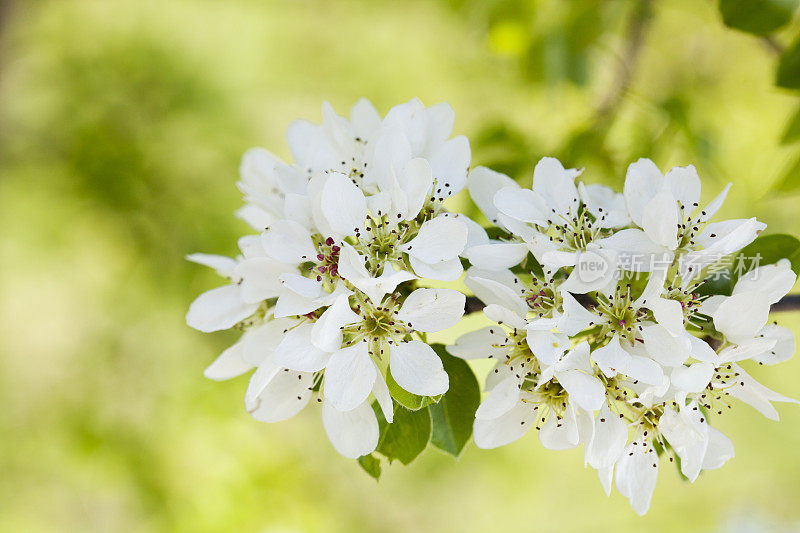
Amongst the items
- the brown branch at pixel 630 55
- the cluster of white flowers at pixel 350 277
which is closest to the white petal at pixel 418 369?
the cluster of white flowers at pixel 350 277

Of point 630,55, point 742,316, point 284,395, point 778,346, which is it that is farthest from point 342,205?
point 630,55

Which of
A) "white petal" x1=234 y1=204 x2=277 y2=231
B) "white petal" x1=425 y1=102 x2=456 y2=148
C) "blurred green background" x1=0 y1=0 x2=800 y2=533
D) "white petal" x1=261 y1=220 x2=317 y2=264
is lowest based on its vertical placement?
"blurred green background" x1=0 y1=0 x2=800 y2=533

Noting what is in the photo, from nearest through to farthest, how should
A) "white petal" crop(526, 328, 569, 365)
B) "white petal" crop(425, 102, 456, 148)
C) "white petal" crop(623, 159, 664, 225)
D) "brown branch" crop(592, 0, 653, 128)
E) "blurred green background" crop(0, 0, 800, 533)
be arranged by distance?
1. "white petal" crop(526, 328, 569, 365)
2. "white petal" crop(623, 159, 664, 225)
3. "white petal" crop(425, 102, 456, 148)
4. "brown branch" crop(592, 0, 653, 128)
5. "blurred green background" crop(0, 0, 800, 533)

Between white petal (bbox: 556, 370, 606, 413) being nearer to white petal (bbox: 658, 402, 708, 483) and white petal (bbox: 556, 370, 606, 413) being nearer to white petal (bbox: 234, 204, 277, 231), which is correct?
white petal (bbox: 658, 402, 708, 483)

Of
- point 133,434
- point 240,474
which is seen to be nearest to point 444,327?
point 240,474

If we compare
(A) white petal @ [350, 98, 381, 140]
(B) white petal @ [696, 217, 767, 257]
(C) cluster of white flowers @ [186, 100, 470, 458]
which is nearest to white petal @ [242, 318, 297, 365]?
(C) cluster of white flowers @ [186, 100, 470, 458]

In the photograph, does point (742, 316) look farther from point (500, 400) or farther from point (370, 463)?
point (370, 463)

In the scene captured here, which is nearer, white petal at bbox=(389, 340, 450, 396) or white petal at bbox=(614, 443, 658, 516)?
white petal at bbox=(389, 340, 450, 396)

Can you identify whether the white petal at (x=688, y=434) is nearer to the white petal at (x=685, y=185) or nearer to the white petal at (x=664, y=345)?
the white petal at (x=664, y=345)

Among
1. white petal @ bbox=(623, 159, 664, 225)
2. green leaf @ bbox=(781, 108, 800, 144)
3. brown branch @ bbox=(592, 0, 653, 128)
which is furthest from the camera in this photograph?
brown branch @ bbox=(592, 0, 653, 128)
